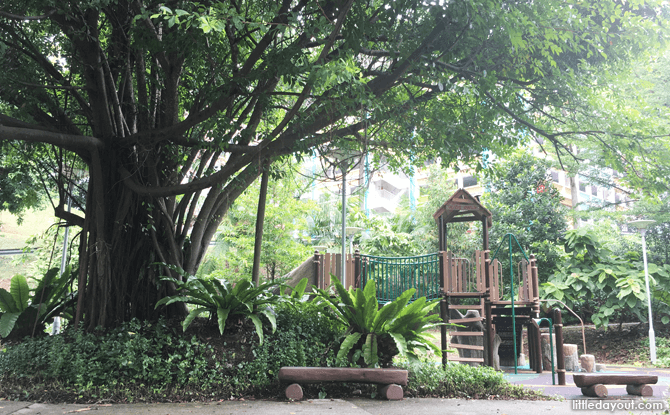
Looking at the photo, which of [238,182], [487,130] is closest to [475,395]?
[487,130]

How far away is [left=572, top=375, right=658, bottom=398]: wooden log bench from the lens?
6.25 m

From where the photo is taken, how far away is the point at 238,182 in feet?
24.9

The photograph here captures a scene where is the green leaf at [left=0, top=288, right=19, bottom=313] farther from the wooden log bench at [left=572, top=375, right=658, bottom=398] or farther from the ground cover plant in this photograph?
the wooden log bench at [left=572, top=375, right=658, bottom=398]

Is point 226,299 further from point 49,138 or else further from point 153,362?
point 49,138

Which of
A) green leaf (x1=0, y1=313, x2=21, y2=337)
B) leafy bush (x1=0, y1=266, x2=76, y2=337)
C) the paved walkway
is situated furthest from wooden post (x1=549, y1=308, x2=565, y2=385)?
green leaf (x1=0, y1=313, x2=21, y2=337)

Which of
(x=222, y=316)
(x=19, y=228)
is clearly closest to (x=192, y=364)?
(x=222, y=316)

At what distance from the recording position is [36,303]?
8.10 meters

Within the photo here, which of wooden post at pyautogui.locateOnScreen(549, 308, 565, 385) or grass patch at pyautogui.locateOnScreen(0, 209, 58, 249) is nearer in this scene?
wooden post at pyautogui.locateOnScreen(549, 308, 565, 385)

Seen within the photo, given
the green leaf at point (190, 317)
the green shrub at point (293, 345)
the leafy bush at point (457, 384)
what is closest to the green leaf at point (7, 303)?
the green leaf at point (190, 317)

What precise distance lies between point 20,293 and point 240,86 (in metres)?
5.51

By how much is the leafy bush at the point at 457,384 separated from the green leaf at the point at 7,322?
19.5 ft

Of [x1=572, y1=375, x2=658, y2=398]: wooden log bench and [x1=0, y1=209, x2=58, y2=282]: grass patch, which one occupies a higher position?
[x1=0, y1=209, x2=58, y2=282]: grass patch

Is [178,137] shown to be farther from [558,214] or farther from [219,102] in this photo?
[558,214]

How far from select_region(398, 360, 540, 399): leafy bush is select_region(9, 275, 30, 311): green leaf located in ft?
20.9
